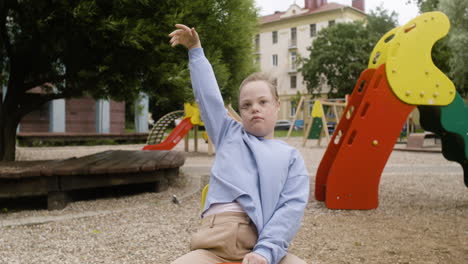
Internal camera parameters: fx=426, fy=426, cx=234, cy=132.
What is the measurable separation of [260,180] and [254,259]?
345 millimetres

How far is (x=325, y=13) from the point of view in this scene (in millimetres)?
45094

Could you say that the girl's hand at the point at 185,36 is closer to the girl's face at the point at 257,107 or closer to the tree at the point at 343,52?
the girl's face at the point at 257,107

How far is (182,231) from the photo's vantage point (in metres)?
3.90

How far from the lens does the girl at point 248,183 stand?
1.73 m

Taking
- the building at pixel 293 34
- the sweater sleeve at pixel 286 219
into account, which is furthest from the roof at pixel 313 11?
the sweater sleeve at pixel 286 219

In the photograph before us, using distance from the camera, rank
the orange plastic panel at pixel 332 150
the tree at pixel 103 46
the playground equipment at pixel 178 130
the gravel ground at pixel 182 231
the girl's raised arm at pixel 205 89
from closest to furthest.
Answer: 1. the girl's raised arm at pixel 205 89
2. the gravel ground at pixel 182 231
3. the tree at pixel 103 46
4. the orange plastic panel at pixel 332 150
5. the playground equipment at pixel 178 130

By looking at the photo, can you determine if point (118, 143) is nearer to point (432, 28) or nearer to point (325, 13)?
point (432, 28)

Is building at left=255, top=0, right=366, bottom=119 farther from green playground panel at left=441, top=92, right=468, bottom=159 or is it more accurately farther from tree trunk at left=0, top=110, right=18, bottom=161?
green playground panel at left=441, top=92, right=468, bottom=159

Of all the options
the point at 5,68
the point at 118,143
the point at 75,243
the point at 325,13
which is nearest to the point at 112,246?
the point at 75,243

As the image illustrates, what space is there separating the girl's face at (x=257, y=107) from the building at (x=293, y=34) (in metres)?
43.2

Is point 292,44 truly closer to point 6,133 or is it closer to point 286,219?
point 6,133

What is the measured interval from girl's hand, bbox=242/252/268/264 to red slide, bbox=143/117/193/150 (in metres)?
8.95

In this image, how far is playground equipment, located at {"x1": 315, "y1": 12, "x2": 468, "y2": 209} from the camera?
181 inches

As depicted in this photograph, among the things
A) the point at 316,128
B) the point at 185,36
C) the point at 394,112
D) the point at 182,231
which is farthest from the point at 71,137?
the point at 185,36
